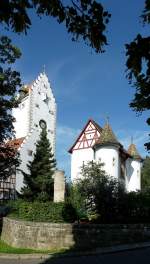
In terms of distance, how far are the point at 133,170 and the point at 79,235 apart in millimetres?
37088

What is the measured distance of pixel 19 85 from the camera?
27.7 metres

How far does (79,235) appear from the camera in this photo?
20.9 meters

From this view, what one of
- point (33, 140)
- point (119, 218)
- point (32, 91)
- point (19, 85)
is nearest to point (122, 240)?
point (119, 218)

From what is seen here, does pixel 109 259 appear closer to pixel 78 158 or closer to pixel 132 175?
pixel 78 158

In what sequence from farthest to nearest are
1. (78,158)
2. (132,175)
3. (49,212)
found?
(132,175), (78,158), (49,212)

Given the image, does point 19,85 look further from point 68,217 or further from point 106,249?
point 106,249

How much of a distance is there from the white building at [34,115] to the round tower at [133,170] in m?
12.7

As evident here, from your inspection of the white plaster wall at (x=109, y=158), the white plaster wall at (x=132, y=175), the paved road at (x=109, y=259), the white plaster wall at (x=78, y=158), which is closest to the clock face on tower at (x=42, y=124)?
the white plaster wall at (x=78, y=158)

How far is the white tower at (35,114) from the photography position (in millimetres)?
61809

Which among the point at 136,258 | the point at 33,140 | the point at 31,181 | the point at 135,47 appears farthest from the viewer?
the point at 33,140

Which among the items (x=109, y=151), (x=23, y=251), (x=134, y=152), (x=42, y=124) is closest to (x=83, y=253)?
(x=23, y=251)

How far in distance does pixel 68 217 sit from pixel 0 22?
20925 mm

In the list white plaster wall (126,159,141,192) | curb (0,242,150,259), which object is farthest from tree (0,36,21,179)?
white plaster wall (126,159,141,192)

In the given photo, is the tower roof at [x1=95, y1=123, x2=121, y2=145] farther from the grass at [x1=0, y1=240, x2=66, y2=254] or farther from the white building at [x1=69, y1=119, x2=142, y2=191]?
the grass at [x1=0, y1=240, x2=66, y2=254]
